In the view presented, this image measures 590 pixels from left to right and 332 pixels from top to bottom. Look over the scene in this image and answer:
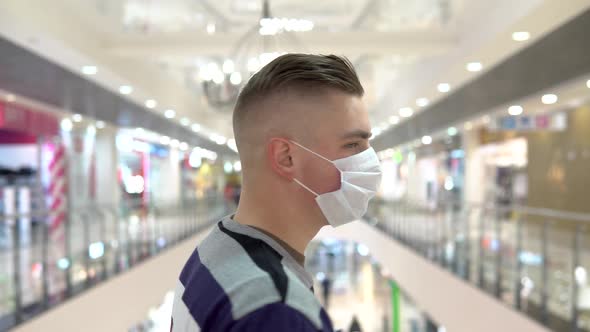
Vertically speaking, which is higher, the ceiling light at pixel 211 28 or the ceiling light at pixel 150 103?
the ceiling light at pixel 211 28

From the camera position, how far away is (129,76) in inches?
336

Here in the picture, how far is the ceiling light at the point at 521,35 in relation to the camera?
5551mm

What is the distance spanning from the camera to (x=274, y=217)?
1.01 metres

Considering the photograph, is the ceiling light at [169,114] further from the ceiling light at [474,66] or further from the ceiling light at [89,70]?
the ceiling light at [474,66]

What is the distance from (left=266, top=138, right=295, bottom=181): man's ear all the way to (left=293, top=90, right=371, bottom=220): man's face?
1 centimetres

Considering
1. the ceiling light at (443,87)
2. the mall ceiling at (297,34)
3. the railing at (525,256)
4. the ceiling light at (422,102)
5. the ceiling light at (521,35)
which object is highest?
the mall ceiling at (297,34)

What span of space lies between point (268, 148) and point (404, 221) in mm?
12298

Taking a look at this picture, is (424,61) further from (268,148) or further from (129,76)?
(268,148)

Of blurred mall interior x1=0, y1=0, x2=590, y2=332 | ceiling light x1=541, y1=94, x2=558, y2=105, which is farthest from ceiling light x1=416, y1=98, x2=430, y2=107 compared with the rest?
ceiling light x1=541, y1=94, x2=558, y2=105

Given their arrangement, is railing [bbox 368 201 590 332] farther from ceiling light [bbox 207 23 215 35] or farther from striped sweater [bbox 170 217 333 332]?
striped sweater [bbox 170 217 333 332]

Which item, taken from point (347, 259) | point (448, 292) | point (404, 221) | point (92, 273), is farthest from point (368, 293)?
point (92, 273)

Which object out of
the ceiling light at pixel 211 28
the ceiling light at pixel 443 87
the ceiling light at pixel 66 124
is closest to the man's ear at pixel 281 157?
the ceiling light at pixel 211 28

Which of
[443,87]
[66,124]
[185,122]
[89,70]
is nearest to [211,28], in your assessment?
[89,70]

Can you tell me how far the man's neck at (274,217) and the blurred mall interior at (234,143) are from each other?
3.46 ft
